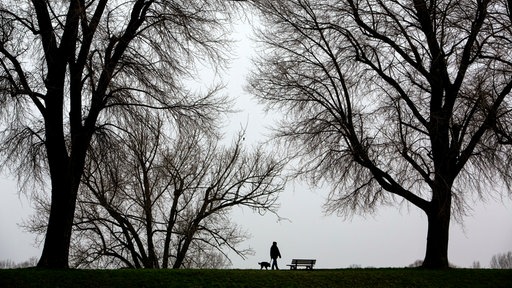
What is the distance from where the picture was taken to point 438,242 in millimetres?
19875

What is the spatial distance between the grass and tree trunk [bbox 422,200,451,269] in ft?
4.34

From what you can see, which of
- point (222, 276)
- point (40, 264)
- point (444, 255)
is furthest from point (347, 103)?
point (40, 264)

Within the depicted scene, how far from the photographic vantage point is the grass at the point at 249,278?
45.2ft

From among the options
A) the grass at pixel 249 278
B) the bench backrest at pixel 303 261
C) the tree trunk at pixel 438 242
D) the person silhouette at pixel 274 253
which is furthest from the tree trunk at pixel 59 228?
the tree trunk at pixel 438 242

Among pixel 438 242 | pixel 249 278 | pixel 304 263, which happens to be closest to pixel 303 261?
pixel 304 263

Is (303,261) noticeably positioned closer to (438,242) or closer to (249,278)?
(438,242)

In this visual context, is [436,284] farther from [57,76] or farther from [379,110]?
[57,76]

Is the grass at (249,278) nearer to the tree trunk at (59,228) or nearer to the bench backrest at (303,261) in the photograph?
the tree trunk at (59,228)

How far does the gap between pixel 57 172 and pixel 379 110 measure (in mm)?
11622

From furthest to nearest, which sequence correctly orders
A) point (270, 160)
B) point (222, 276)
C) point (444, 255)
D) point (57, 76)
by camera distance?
point (270, 160) → point (444, 255) → point (57, 76) → point (222, 276)

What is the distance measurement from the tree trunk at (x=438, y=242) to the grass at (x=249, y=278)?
1.32 m

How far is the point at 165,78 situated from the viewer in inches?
666

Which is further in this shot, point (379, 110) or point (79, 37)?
point (379, 110)

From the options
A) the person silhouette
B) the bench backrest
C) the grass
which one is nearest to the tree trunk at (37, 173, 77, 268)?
the grass
